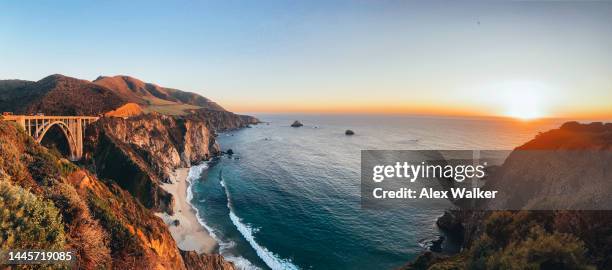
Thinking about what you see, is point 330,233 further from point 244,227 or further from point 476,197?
point 476,197

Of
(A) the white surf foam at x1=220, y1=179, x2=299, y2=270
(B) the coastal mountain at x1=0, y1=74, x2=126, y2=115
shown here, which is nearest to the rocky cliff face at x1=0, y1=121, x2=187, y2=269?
(A) the white surf foam at x1=220, y1=179, x2=299, y2=270

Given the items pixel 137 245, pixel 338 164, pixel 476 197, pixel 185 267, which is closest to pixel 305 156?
pixel 338 164

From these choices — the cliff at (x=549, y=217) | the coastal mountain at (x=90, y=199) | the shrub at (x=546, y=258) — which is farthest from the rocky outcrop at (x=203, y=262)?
the shrub at (x=546, y=258)

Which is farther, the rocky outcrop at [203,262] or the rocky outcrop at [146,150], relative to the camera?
the rocky outcrop at [146,150]

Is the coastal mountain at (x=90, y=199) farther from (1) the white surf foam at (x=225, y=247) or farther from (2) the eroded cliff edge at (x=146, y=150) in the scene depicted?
(1) the white surf foam at (x=225, y=247)

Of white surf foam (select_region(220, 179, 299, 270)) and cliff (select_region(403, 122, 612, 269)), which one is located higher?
cliff (select_region(403, 122, 612, 269))

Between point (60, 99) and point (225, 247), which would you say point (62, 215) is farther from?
point (60, 99)

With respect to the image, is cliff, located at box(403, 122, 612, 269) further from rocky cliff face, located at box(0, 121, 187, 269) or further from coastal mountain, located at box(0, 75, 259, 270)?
coastal mountain, located at box(0, 75, 259, 270)
